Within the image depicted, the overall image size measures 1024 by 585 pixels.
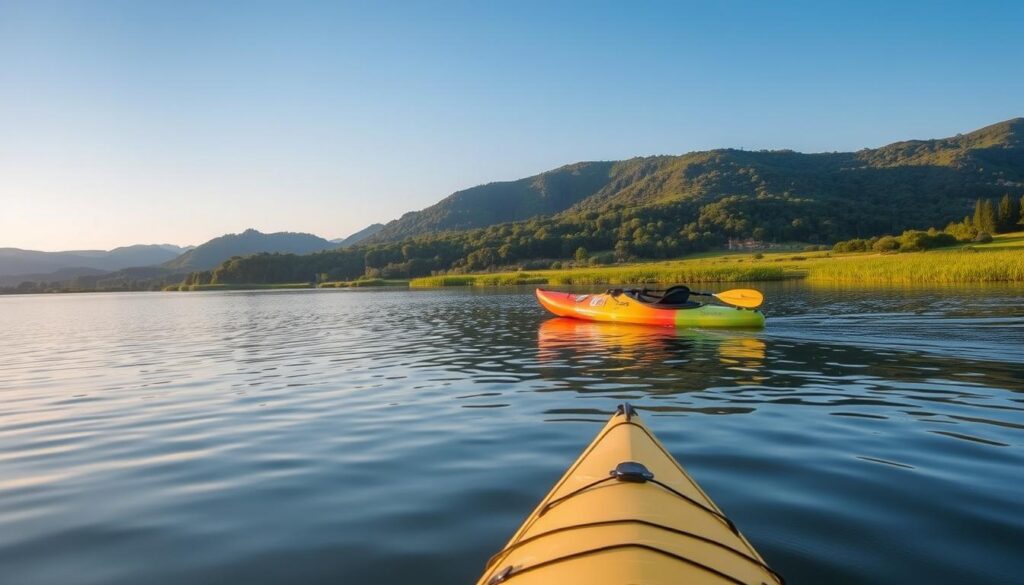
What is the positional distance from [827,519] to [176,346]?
69.8 ft

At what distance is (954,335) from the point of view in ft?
50.9

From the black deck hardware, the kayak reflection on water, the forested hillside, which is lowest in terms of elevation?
the kayak reflection on water

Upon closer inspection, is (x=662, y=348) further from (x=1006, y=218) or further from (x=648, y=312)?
(x=1006, y=218)

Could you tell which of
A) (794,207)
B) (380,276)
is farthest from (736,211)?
(380,276)

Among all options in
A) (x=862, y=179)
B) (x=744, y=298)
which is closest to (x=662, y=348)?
(x=744, y=298)

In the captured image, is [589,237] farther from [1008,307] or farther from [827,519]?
[827,519]

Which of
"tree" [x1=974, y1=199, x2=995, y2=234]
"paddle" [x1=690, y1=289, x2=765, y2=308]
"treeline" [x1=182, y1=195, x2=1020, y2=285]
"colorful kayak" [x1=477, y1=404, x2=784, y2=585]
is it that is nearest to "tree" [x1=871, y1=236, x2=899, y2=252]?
"tree" [x1=974, y1=199, x2=995, y2=234]

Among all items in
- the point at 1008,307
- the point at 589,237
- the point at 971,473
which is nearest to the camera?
the point at 971,473

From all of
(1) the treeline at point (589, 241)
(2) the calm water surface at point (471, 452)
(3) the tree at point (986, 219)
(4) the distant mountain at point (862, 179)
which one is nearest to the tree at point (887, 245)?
(3) the tree at point (986, 219)

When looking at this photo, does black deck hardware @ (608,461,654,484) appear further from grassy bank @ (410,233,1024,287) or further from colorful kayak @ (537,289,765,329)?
grassy bank @ (410,233,1024,287)

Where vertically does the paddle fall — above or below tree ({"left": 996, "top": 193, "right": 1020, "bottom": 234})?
below

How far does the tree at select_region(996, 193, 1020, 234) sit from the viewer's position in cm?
6512

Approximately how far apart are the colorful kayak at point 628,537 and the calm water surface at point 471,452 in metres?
0.89

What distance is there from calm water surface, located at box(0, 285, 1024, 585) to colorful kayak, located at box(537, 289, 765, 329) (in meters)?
2.35
